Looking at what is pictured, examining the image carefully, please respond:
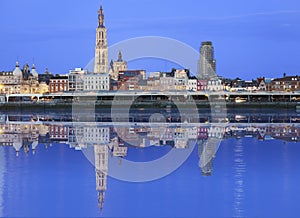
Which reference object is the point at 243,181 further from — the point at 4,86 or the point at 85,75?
the point at 4,86

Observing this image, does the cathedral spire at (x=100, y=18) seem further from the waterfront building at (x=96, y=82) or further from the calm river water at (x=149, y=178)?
the calm river water at (x=149, y=178)

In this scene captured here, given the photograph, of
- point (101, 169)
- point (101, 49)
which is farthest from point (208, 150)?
point (101, 49)

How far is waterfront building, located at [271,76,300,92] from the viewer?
89.1 m

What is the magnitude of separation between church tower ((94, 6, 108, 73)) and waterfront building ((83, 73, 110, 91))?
26.5ft

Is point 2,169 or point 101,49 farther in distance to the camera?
point 101,49

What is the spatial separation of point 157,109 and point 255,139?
40498 millimetres

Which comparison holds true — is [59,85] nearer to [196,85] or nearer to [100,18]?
[100,18]

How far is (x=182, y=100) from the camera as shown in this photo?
79.6 m

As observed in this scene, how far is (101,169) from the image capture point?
16094mm

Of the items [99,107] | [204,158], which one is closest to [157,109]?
[99,107]

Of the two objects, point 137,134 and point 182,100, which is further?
point 182,100

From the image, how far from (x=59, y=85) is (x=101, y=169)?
82.8 metres

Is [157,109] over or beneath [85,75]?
beneath

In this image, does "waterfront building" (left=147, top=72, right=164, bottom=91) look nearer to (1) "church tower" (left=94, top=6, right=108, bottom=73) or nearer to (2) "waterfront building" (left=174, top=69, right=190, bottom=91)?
(2) "waterfront building" (left=174, top=69, right=190, bottom=91)
